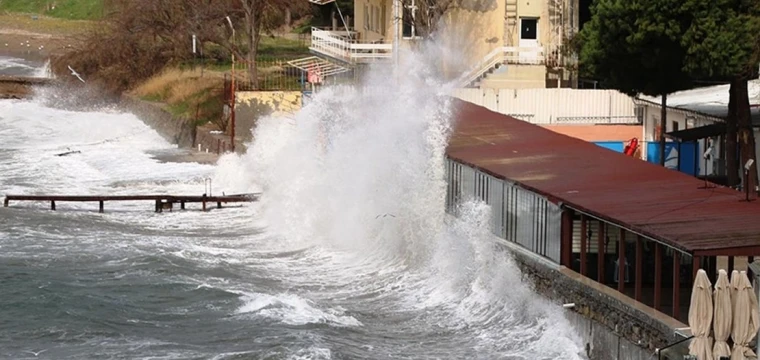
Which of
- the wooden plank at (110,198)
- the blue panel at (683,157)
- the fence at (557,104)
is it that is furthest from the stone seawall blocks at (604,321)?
the fence at (557,104)

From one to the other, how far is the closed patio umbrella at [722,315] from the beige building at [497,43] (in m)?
26.9

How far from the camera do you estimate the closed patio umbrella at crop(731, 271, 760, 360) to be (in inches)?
719

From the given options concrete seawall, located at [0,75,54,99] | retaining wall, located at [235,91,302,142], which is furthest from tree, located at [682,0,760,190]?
concrete seawall, located at [0,75,54,99]

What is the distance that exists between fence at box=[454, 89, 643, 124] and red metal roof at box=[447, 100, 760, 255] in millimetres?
8017

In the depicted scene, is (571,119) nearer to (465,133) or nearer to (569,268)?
(465,133)

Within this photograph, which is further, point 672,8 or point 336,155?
point 336,155

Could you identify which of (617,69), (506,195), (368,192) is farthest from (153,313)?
(617,69)

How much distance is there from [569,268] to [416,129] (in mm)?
10920

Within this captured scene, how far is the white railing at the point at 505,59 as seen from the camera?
45.8 meters

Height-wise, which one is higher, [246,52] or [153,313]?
[246,52]

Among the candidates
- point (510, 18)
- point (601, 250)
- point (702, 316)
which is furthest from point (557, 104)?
point (702, 316)

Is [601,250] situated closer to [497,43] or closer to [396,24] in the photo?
[497,43]

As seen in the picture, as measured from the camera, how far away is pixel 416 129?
34.0 m

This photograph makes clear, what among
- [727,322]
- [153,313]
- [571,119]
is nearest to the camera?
[727,322]
